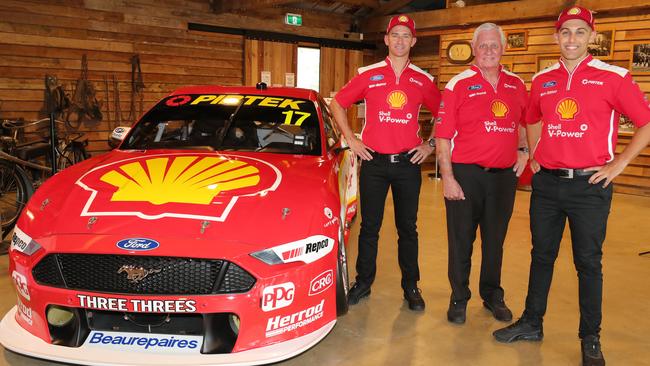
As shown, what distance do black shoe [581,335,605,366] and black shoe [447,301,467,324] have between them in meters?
0.64

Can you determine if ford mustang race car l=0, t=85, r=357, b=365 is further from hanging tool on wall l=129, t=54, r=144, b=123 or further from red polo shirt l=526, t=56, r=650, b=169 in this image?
hanging tool on wall l=129, t=54, r=144, b=123

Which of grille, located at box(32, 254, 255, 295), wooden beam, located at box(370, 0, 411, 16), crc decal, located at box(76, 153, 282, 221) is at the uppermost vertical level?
wooden beam, located at box(370, 0, 411, 16)

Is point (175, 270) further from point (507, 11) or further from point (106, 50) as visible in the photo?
point (507, 11)

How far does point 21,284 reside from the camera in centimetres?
219

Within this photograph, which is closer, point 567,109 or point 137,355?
point 137,355

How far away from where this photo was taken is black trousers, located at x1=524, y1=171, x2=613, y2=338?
2.44 metres

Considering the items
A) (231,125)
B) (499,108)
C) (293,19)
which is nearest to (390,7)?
(293,19)

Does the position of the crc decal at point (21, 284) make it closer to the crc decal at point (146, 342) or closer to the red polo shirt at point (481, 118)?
the crc decal at point (146, 342)

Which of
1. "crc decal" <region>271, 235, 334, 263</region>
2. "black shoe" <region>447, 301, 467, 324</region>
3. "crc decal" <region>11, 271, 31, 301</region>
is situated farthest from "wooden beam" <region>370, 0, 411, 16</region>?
"crc decal" <region>11, 271, 31, 301</region>

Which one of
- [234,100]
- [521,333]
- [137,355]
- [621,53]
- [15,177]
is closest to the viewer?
[137,355]

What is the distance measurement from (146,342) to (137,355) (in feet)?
0.22

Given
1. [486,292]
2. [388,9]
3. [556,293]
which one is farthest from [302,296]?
[388,9]

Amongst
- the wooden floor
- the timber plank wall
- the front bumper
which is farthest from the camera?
the timber plank wall

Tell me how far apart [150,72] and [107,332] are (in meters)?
7.03
